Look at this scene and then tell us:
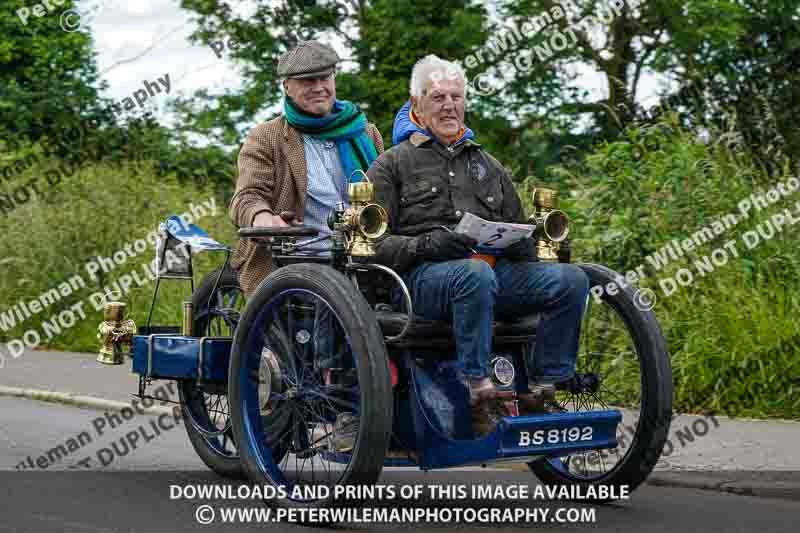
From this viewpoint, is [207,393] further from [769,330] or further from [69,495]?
[769,330]

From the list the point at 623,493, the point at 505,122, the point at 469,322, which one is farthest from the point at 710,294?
the point at 505,122

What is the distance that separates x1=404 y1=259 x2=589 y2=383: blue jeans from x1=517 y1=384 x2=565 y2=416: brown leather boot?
5 centimetres

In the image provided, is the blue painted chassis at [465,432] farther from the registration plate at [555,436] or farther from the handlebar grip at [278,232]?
the handlebar grip at [278,232]

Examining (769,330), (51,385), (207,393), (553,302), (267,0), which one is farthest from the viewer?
(267,0)

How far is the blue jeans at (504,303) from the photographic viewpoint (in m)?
5.61

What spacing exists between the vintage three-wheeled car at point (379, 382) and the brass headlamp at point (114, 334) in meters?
1.29

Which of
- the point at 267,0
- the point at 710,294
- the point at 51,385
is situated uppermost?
the point at 267,0

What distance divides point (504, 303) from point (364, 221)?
73 cm

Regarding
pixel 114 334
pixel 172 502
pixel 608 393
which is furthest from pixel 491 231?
pixel 114 334

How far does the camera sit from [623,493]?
20.2ft

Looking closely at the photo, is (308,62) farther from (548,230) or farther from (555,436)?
(555,436)

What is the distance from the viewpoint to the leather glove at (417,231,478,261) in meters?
5.80

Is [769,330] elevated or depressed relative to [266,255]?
depressed

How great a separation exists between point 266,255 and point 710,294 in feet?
14.1
